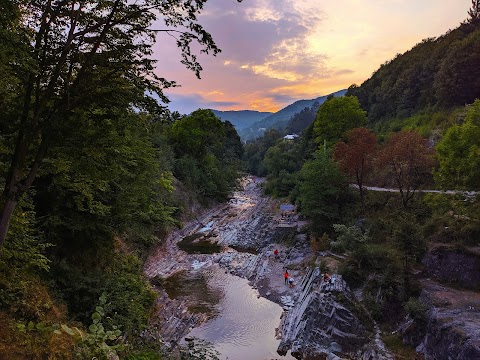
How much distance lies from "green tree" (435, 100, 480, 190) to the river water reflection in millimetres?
12469

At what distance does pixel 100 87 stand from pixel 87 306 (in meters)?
7.62

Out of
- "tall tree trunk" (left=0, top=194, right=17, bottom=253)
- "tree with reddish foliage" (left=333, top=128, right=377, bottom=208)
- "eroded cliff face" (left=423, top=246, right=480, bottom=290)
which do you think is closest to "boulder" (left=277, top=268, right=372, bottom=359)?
"eroded cliff face" (left=423, top=246, right=480, bottom=290)

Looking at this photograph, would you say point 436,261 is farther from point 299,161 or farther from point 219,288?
point 299,161

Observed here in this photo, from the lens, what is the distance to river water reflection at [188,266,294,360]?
1605cm

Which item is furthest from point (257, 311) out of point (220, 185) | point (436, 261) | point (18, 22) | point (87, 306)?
point (220, 185)

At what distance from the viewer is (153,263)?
88.0 feet

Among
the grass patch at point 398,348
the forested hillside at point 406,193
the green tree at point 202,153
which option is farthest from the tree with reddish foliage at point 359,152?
the green tree at point 202,153

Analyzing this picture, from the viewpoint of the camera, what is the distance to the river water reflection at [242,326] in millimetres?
16047

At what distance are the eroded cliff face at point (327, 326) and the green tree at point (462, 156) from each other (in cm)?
845

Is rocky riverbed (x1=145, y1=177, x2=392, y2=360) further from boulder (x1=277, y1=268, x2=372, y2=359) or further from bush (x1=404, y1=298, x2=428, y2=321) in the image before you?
bush (x1=404, y1=298, x2=428, y2=321)

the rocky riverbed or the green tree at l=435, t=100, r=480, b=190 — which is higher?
the green tree at l=435, t=100, r=480, b=190

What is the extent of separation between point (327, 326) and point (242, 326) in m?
4.54

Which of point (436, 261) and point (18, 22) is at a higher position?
point (18, 22)

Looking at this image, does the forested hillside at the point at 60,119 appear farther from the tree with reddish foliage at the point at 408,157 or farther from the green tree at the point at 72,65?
the tree with reddish foliage at the point at 408,157
